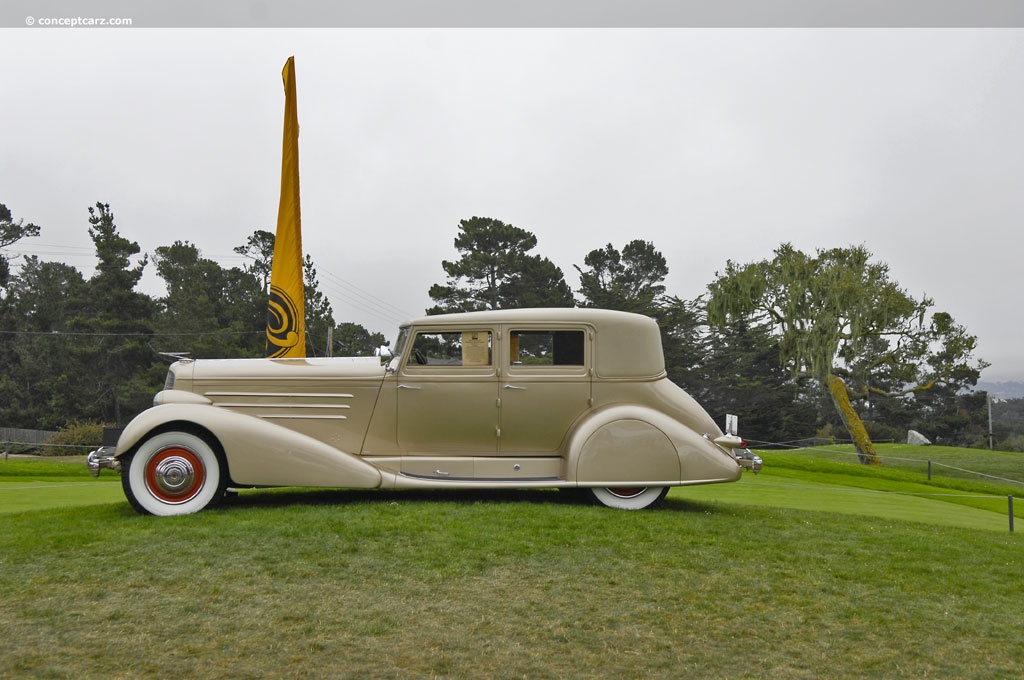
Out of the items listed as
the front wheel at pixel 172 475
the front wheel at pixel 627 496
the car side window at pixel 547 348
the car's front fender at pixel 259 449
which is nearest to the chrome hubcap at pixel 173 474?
the front wheel at pixel 172 475

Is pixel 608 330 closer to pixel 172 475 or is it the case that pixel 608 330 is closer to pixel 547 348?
pixel 547 348

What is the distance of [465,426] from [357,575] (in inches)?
104

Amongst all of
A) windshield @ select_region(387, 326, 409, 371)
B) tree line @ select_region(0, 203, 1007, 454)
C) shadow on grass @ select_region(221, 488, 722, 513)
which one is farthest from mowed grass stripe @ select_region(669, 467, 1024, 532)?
tree line @ select_region(0, 203, 1007, 454)

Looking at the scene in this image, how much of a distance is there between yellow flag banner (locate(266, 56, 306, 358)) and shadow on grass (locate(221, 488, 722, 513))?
4.41 meters

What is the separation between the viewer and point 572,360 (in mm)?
8398

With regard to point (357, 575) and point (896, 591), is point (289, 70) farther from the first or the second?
point (896, 591)

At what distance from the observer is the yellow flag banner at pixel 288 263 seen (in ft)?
43.0

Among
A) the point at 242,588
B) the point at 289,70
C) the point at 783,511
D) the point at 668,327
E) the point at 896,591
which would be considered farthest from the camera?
the point at 668,327

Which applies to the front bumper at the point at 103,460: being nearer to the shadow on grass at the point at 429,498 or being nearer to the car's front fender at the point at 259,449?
the car's front fender at the point at 259,449

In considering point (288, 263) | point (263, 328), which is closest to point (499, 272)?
point (263, 328)

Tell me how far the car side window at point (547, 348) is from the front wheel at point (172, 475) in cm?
331

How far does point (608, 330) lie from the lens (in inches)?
329

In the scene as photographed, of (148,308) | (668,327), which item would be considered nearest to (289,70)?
(668,327)

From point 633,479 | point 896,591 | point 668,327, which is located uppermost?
point 668,327
